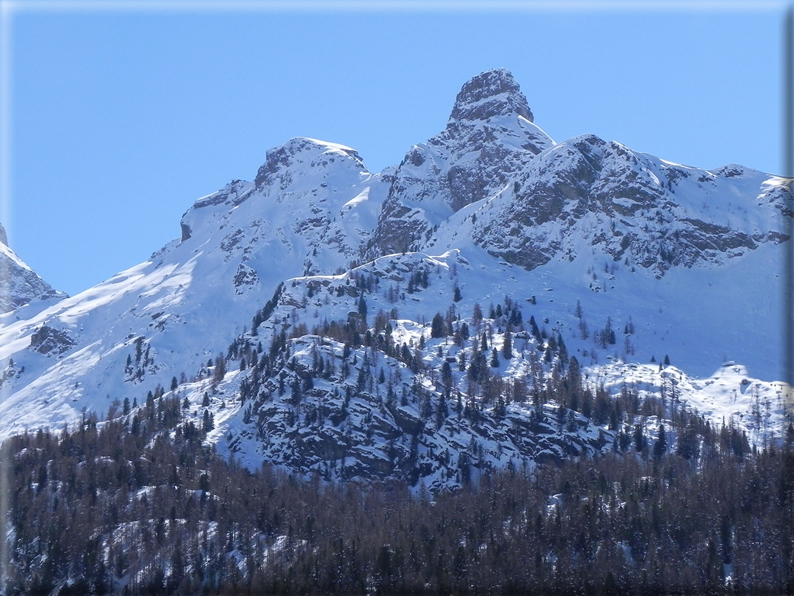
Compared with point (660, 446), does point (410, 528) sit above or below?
below

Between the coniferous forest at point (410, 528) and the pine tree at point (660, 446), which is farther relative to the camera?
the pine tree at point (660, 446)

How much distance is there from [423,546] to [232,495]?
115ft

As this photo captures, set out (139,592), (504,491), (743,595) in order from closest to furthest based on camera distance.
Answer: (743,595) < (139,592) < (504,491)

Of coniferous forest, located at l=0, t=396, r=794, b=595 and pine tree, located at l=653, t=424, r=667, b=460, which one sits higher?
pine tree, located at l=653, t=424, r=667, b=460

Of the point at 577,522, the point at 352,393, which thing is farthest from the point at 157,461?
the point at 577,522

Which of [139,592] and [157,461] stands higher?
[157,461]

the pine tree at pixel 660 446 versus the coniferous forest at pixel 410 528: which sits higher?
the pine tree at pixel 660 446

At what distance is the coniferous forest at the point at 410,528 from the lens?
14225cm

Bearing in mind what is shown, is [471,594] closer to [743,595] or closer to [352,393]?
[743,595]

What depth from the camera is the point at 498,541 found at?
151 metres

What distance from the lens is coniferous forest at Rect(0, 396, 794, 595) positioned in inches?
5600

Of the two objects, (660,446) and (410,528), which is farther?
(660,446)

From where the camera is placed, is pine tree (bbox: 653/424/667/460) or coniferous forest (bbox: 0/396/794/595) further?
→ pine tree (bbox: 653/424/667/460)

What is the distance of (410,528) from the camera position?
158 metres
